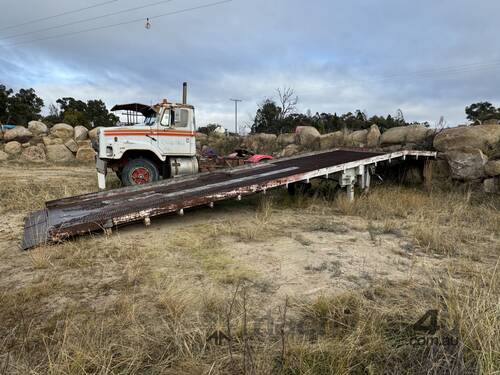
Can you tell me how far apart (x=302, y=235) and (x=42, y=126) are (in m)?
22.1

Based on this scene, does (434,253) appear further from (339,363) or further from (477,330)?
(339,363)

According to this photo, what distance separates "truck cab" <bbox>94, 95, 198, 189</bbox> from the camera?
9.02 m

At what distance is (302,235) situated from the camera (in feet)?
17.9

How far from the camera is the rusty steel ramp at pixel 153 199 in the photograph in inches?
199

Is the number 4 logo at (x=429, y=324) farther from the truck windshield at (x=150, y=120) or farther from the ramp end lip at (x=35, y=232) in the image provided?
the truck windshield at (x=150, y=120)

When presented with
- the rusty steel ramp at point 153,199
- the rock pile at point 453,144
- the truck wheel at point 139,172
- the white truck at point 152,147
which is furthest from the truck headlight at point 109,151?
the rock pile at point 453,144

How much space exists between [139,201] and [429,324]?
4.77 meters

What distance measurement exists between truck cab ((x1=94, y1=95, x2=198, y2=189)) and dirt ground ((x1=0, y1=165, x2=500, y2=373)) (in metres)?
2.72

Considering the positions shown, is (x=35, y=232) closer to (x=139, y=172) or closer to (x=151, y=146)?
(x=139, y=172)

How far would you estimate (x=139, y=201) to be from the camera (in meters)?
6.12

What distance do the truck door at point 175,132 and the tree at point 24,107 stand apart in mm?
35751

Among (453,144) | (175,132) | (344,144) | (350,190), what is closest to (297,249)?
(350,190)

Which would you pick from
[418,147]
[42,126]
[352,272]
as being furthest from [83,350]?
[42,126]

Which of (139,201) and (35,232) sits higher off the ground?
(139,201)
